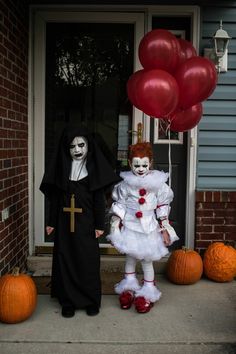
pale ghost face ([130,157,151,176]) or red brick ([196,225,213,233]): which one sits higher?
pale ghost face ([130,157,151,176])

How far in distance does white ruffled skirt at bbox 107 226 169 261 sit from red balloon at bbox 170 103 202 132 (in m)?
0.93

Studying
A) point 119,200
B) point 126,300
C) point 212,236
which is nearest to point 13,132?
point 119,200

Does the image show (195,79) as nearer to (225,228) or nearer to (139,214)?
(139,214)

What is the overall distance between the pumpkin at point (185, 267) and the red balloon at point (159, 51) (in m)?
1.84

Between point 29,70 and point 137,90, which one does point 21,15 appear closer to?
point 29,70

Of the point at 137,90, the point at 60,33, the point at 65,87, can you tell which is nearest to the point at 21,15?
the point at 60,33

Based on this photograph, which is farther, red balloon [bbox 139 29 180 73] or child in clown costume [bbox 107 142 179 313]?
Answer: child in clown costume [bbox 107 142 179 313]

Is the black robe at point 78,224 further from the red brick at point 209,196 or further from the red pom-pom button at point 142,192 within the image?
the red brick at point 209,196

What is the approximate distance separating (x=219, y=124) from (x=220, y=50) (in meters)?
0.79

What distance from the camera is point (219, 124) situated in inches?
187

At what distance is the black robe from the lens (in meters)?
3.68

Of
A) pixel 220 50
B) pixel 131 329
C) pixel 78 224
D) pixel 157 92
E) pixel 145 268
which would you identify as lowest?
pixel 131 329

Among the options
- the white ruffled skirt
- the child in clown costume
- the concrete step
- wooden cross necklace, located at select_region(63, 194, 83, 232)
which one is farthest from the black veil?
the concrete step

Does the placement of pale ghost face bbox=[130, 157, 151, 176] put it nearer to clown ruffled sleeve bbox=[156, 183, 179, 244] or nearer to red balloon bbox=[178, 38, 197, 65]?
clown ruffled sleeve bbox=[156, 183, 179, 244]
